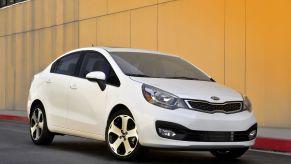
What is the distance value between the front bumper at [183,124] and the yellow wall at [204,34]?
7.43 metres

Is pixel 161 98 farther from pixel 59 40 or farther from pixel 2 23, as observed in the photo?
pixel 2 23

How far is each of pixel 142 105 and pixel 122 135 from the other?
562mm

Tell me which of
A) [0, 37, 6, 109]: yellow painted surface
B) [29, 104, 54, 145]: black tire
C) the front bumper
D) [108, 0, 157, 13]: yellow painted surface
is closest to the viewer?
the front bumper

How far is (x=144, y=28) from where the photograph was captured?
19.0 metres

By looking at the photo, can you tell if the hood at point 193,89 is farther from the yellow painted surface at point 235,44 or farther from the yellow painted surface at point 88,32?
the yellow painted surface at point 88,32

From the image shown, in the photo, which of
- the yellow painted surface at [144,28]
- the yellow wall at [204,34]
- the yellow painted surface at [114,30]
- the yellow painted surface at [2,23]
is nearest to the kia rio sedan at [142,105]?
the yellow wall at [204,34]

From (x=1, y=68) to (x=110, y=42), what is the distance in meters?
9.91

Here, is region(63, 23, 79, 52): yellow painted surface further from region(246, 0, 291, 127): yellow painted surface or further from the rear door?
the rear door

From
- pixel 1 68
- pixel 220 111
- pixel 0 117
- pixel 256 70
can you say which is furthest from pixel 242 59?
pixel 1 68

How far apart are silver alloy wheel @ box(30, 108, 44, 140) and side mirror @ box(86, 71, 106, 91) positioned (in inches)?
70.4

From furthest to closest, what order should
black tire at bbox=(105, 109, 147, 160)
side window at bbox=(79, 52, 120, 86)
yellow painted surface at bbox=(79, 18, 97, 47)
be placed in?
1. yellow painted surface at bbox=(79, 18, 97, 47)
2. side window at bbox=(79, 52, 120, 86)
3. black tire at bbox=(105, 109, 147, 160)

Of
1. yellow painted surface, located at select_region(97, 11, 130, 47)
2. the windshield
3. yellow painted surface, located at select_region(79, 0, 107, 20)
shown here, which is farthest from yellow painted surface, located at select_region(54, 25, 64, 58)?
the windshield

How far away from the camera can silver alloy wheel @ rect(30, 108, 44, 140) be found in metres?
9.52

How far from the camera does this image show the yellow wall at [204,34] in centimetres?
1460
